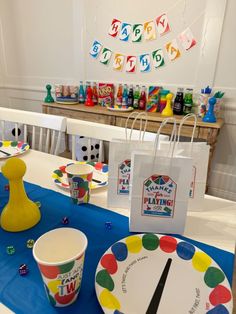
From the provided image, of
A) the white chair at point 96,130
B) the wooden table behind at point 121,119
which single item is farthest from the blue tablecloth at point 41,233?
the wooden table behind at point 121,119

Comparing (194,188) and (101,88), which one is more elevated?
(101,88)

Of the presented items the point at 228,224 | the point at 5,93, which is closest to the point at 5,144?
the point at 228,224

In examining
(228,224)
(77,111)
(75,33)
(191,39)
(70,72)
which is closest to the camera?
(228,224)

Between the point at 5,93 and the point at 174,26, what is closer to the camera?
the point at 174,26

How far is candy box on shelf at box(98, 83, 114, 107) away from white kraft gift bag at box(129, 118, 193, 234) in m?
1.89

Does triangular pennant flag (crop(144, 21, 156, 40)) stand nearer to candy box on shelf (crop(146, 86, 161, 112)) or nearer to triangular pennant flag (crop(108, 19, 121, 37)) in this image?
triangular pennant flag (crop(108, 19, 121, 37))

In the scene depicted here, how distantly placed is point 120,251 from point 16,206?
0.99 feet

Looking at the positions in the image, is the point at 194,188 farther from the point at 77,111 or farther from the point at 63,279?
the point at 77,111

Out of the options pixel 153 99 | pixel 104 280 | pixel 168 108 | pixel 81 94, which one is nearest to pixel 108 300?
pixel 104 280

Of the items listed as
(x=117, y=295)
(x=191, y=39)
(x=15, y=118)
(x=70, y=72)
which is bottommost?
(x=117, y=295)

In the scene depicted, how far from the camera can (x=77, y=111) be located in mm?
2322

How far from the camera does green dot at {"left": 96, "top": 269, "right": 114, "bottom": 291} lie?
0.46m

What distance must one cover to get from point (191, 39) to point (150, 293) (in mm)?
2063

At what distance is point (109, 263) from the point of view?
0.50 metres
